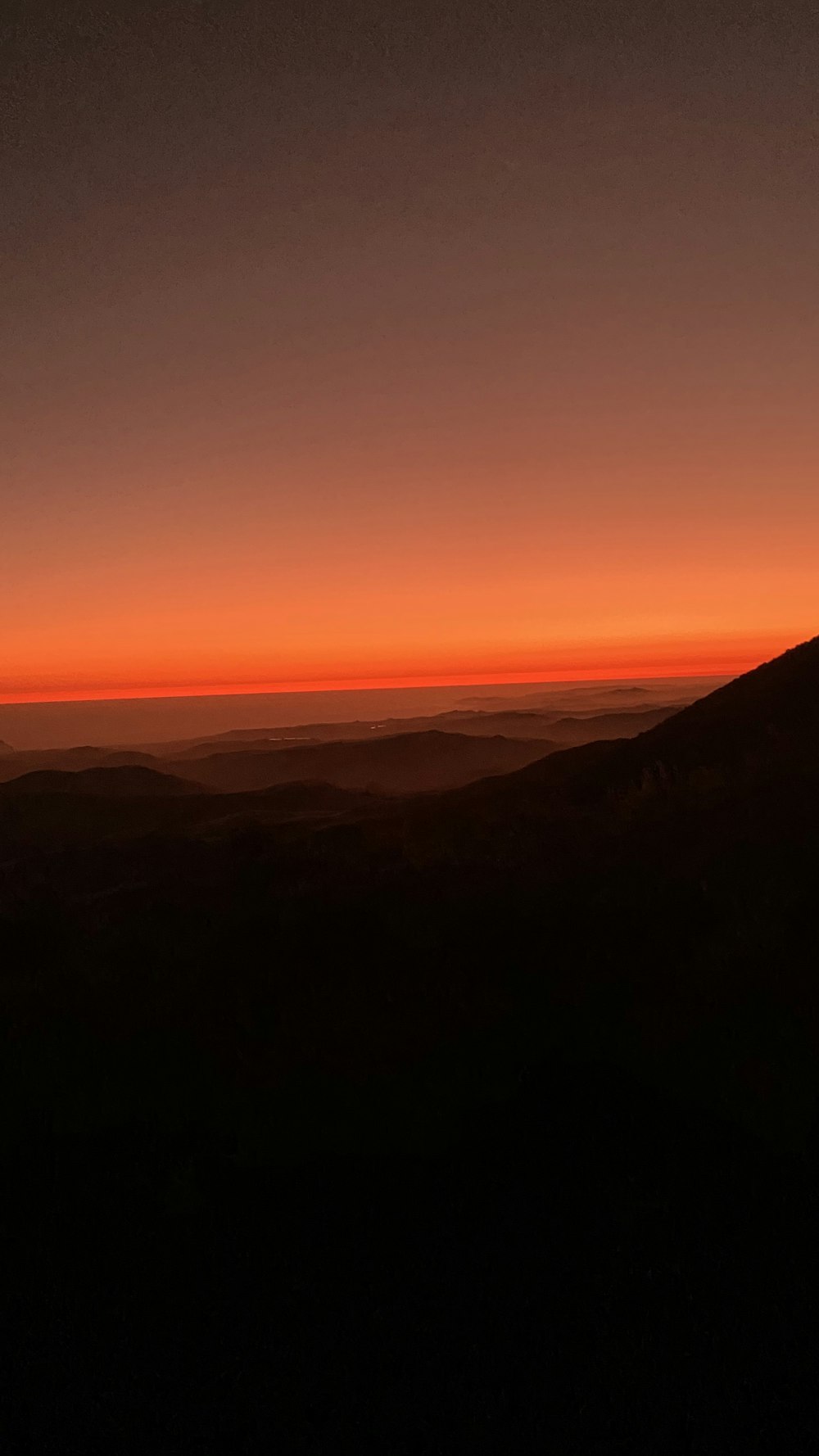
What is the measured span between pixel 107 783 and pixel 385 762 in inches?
2038

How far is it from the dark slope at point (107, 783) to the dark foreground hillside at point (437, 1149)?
6273cm

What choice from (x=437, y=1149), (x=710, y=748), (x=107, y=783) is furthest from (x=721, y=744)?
(x=107, y=783)

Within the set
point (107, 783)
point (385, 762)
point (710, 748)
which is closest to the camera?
point (710, 748)

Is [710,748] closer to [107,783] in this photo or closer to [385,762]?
[107,783]

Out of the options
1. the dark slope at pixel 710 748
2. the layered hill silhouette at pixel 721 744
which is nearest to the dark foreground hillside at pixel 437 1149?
the dark slope at pixel 710 748

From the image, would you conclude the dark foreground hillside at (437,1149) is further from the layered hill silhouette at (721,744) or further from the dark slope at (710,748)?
the layered hill silhouette at (721,744)

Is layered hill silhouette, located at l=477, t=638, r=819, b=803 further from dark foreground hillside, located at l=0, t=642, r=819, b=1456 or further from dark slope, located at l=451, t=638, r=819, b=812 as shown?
dark foreground hillside, located at l=0, t=642, r=819, b=1456

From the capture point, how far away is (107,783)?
87188mm

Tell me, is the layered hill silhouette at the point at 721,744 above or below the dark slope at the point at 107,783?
above

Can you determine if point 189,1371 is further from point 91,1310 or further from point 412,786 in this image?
point 412,786

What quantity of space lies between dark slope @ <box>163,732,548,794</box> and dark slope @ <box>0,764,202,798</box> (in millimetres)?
30990

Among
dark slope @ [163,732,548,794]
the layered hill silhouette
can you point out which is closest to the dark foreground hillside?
the layered hill silhouette

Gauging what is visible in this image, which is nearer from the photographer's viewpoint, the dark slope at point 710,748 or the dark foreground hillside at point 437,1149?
the dark foreground hillside at point 437,1149

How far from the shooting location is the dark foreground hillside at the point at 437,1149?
8727 mm
